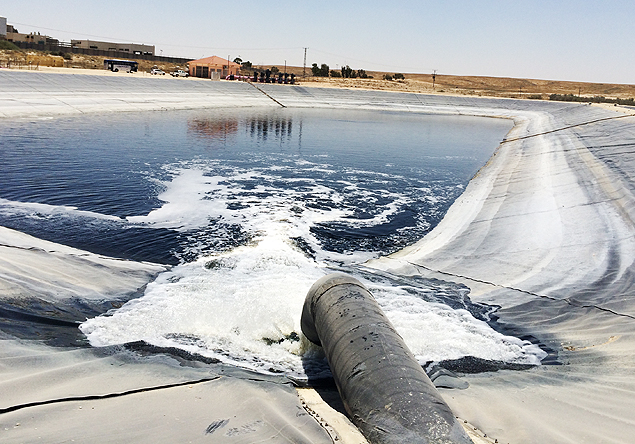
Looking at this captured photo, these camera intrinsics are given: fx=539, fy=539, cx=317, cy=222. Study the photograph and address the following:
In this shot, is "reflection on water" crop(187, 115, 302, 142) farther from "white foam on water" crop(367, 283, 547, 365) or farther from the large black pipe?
the large black pipe

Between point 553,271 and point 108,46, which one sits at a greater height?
point 108,46

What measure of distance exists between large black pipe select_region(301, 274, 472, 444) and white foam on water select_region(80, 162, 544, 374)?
4.74 ft

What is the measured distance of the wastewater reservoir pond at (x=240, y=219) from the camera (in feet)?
34.5

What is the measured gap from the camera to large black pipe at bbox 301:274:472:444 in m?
6.01

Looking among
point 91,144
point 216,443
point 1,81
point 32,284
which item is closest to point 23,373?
point 216,443

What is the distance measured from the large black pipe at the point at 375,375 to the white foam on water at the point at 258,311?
4.74 ft

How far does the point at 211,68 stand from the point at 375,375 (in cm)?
9173

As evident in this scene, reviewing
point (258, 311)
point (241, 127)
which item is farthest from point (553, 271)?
point (241, 127)

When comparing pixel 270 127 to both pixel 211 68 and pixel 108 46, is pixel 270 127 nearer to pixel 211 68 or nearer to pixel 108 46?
pixel 211 68

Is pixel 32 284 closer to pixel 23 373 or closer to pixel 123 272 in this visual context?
pixel 123 272

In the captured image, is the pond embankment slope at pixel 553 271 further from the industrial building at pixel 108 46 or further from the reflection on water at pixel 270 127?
the industrial building at pixel 108 46

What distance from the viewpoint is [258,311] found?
11.3 metres

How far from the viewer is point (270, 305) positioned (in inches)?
460

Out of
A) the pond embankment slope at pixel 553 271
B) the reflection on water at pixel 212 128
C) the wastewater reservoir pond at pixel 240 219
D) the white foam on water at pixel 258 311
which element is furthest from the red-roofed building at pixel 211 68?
the white foam on water at pixel 258 311
